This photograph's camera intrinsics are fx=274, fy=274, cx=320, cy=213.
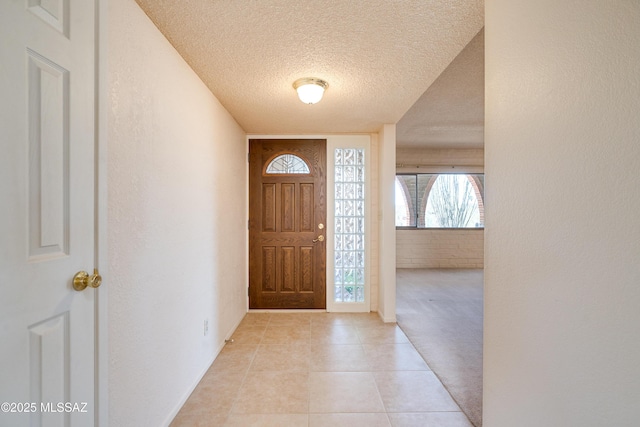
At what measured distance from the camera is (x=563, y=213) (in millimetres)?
837

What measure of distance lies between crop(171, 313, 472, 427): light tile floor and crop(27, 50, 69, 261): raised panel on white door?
1.39m

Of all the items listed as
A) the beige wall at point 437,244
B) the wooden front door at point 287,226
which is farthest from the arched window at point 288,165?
the beige wall at point 437,244

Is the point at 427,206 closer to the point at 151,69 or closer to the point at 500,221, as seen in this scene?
the point at 500,221

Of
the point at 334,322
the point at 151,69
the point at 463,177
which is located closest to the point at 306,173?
the point at 334,322

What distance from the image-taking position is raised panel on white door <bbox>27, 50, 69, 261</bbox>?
2.65ft

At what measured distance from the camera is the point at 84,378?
97cm

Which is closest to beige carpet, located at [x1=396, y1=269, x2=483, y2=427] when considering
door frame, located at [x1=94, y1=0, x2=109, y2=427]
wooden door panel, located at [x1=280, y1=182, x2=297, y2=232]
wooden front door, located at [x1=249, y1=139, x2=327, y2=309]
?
wooden front door, located at [x1=249, y1=139, x2=327, y2=309]

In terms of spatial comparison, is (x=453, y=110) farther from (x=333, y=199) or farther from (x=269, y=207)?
(x=269, y=207)

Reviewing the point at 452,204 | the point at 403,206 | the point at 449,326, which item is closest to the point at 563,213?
the point at 449,326

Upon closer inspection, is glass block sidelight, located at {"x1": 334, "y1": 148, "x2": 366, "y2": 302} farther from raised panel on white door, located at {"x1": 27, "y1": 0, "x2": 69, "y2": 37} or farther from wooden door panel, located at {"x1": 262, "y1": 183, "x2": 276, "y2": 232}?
raised panel on white door, located at {"x1": 27, "y1": 0, "x2": 69, "y2": 37}

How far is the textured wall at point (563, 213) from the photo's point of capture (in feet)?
2.23

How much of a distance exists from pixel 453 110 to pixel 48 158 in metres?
3.93

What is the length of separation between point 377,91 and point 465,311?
9.76 ft

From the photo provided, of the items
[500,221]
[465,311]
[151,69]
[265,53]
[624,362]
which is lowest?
[465,311]
